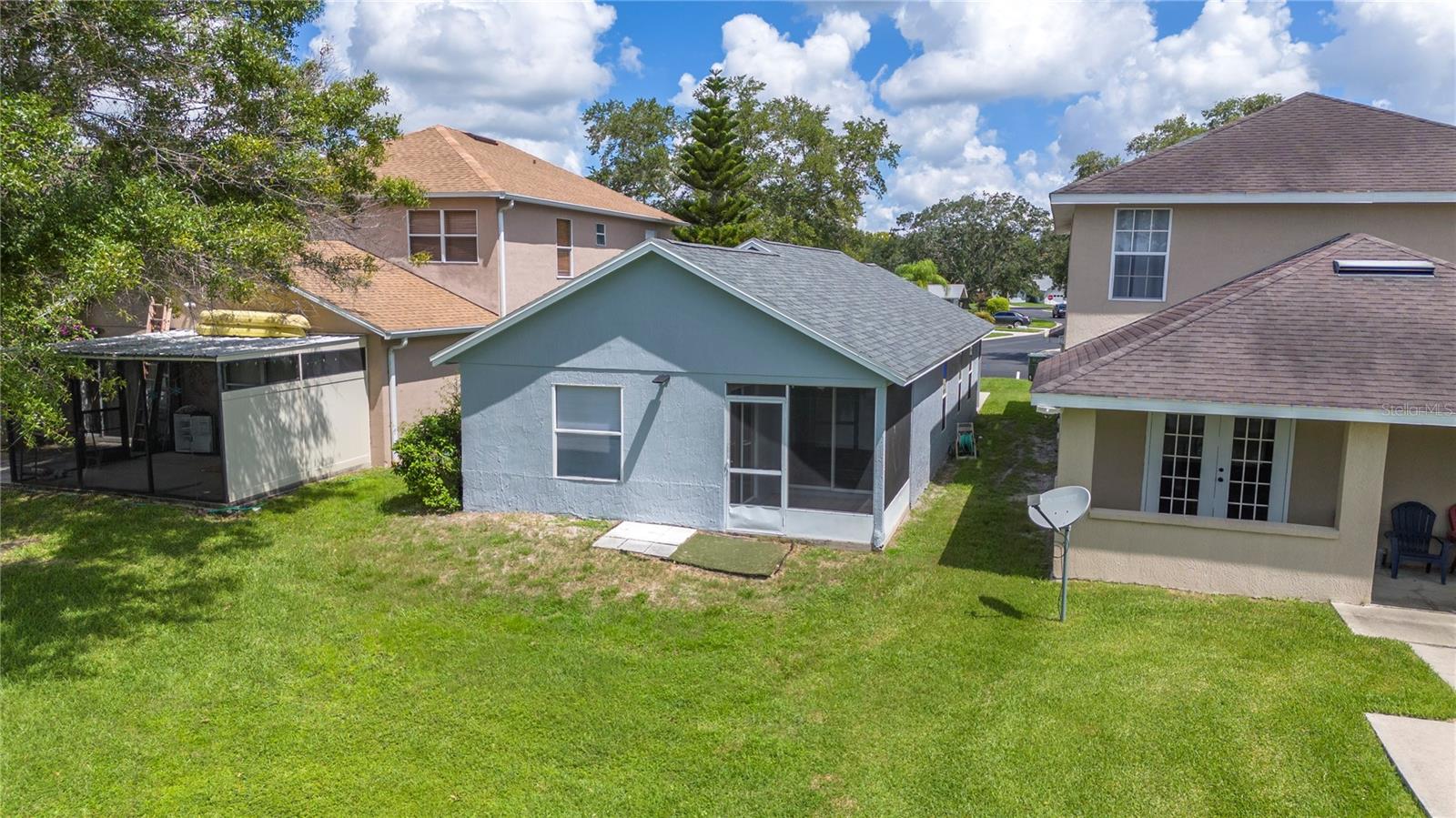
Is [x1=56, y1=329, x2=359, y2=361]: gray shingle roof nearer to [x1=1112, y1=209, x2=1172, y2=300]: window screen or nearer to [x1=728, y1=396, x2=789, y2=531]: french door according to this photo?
[x1=728, y1=396, x2=789, y2=531]: french door

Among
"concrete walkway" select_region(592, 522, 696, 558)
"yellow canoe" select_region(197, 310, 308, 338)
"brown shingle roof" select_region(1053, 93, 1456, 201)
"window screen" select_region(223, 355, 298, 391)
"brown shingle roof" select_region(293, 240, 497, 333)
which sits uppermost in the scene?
"brown shingle roof" select_region(1053, 93, 1456, 201)

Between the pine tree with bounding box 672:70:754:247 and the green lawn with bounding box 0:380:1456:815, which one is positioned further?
the pine tree with bounding box 672:70:754:247

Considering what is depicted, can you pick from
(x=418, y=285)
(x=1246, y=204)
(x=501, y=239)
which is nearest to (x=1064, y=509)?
(x=1246, y=204)

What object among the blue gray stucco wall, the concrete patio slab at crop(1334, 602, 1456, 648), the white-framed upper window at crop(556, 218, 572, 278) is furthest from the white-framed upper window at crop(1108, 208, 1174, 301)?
the white-framed upper window at crop(556, 218, 572, 278)

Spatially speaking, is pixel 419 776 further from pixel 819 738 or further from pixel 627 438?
pixel 627 438

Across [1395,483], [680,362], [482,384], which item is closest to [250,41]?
[482,384]

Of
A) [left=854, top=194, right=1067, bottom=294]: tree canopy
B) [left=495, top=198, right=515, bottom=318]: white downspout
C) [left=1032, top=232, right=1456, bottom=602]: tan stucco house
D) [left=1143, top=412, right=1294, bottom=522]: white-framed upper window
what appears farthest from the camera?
[left=854, top=194, right=1067, bottom=294]: tree canopy
